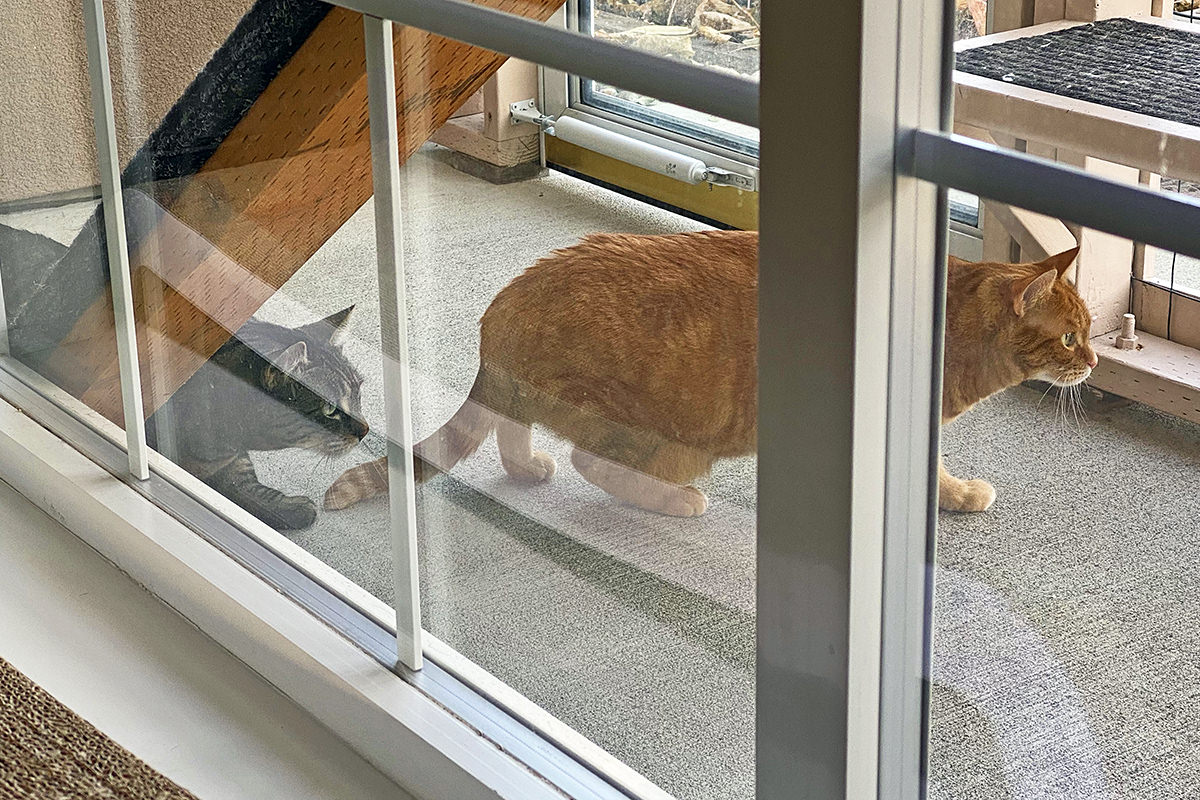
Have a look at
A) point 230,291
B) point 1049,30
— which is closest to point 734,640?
point 1049,30

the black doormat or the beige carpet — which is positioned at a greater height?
the black doormat

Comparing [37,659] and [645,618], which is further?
[37,659]

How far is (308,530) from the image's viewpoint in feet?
5.29

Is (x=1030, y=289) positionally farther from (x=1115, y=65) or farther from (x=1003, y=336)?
(x=1115, y=65)

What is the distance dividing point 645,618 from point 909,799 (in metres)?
0.27

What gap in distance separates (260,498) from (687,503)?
0.78 m

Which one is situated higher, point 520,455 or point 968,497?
point 968,497

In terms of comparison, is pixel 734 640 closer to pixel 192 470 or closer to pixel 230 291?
pixel 230 291

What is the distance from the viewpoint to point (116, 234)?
1.83 m

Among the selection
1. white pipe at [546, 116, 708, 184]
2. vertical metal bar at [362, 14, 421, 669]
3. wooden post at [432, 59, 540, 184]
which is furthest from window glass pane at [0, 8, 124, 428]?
white pipe at [546, 116, 708, 184]

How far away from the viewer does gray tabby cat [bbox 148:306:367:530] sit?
1.48m

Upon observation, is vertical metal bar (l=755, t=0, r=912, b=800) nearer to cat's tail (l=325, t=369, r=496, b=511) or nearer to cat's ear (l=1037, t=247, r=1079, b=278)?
cat's ear (l=1037, t=247, r=1079, b=278)

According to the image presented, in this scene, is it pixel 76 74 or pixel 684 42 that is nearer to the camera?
pixel 684 42

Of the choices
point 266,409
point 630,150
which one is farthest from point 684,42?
point 266,409
